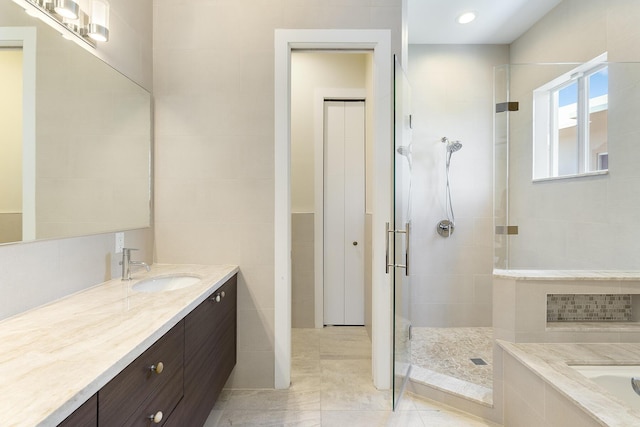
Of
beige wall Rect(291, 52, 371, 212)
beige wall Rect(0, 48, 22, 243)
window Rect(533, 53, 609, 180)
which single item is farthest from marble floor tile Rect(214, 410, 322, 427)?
window Rect(533, 53, 609, 180)

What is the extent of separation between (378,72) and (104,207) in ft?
5.85

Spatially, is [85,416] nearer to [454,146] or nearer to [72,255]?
[72,255]

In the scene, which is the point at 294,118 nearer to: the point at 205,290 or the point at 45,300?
the point at 205,290

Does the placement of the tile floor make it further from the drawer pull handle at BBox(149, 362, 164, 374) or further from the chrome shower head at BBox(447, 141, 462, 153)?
the chrome shower head at BBox(447, 141, 462, 153)

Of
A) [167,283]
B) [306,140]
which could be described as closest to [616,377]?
[167,283]

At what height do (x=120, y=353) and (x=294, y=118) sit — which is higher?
(x=294, y=118)

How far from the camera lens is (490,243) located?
2.86 meters

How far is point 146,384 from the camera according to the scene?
952mm

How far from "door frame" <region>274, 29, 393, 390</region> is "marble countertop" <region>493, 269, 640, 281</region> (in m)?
0.70

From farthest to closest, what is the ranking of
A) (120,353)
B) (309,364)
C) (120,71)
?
(309,364) < (120,71) < (120,353)

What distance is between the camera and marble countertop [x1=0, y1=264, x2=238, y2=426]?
0.62m

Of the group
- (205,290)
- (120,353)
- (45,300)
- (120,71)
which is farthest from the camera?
(120,71)

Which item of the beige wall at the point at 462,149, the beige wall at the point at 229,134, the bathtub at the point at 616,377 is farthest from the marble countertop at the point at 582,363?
the beige wall at the point at 229,134

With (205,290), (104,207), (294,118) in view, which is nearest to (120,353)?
(205,290)
